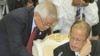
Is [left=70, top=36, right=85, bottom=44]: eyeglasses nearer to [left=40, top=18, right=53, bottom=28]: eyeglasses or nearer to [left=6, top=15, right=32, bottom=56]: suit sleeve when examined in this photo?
[left=40, top=18, right=53, bottom=28]: eyeglasses

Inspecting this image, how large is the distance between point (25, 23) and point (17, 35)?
5.3 inches

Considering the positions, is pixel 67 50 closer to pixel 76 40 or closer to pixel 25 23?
pixel 76 40

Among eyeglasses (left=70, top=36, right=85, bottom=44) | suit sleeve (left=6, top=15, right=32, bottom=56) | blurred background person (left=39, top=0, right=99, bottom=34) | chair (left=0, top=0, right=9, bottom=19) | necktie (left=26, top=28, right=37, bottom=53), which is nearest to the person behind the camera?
eyeglasses (left=70, top=36, right=85, bottom=44)

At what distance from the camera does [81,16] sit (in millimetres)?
3406

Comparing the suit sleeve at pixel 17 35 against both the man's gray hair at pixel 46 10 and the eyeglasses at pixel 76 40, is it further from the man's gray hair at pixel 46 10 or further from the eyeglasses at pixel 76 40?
the eyeglasses at pixel 76 40

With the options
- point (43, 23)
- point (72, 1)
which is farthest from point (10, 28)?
point (72, 1)

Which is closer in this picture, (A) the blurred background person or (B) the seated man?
(B) the seated man

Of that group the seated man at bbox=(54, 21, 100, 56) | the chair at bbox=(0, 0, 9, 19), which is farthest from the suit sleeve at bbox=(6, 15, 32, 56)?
the chair at bbox=(0, 0, 9, 19)

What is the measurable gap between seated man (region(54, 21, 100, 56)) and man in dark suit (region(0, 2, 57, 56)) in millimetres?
203

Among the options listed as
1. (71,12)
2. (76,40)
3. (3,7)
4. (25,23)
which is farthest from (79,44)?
(3,7)

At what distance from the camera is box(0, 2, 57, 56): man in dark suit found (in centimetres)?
231

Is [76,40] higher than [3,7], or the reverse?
[76,40]

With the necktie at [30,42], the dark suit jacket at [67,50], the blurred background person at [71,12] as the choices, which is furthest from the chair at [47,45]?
the blurred background person at [71,12]

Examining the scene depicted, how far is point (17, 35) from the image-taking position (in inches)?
93.4
